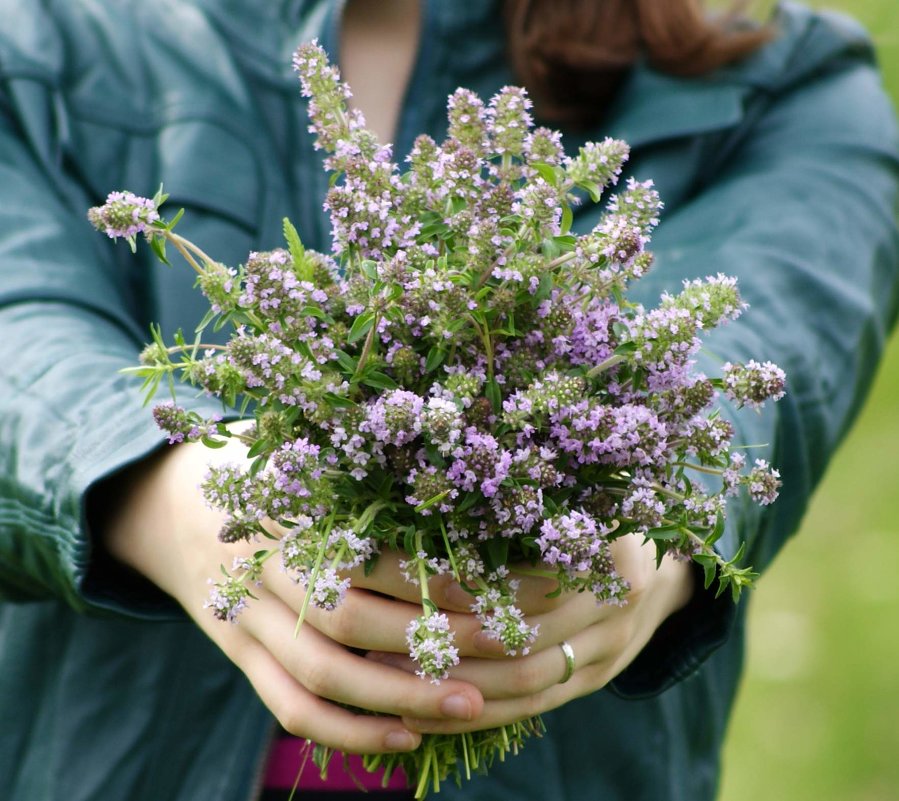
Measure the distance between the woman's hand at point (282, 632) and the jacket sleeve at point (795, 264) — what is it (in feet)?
1.19

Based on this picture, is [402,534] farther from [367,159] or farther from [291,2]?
[291,2]

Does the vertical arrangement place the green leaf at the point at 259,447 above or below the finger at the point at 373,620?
above

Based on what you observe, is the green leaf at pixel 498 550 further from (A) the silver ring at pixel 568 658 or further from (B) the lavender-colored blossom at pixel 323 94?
(B) the lavender-colored blossom at pixel 323 94

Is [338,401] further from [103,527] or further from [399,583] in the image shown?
[103,527]

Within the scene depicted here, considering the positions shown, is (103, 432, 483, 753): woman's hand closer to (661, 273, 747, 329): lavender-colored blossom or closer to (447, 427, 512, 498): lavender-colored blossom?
(447, 427, 512, 498): lavender-colored blossom

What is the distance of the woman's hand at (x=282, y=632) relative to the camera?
112 cm

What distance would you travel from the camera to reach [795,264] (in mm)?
1783

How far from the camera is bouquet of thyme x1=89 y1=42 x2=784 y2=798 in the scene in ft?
3.16

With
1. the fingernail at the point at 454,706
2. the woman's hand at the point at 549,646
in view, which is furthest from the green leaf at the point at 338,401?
the fingernail at the point at 454,706

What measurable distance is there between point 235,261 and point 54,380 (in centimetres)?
41

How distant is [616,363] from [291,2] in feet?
3.88

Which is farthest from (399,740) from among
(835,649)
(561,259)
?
(835,649)

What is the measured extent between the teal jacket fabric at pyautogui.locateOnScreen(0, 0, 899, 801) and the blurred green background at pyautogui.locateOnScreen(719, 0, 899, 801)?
2070 millimetres

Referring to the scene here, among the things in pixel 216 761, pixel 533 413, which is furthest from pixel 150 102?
pixel 533 413
